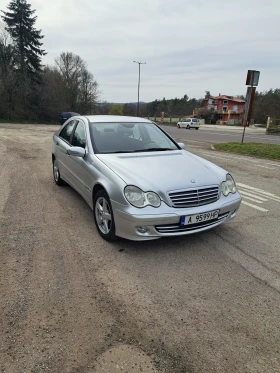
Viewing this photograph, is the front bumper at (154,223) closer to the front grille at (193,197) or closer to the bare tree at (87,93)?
the front grille at (193,197)

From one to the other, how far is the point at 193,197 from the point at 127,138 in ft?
5.77

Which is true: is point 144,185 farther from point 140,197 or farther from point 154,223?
point 154,223

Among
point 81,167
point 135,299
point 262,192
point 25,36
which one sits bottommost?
point 135,299

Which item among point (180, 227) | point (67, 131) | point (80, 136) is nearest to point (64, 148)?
point (67, 131)

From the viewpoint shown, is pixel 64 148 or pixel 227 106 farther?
pixel 227 106

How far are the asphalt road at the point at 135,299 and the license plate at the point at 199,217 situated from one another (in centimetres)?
41

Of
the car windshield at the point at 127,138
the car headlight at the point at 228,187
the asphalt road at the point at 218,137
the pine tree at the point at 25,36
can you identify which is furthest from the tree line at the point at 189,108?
the car headlight at the point at 228,187

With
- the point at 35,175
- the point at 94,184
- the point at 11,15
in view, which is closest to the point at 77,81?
the point at 11,15

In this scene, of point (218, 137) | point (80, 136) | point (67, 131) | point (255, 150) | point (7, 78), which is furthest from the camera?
point (7, 78)

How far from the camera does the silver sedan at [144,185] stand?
10.6ft

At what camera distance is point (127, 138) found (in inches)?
182

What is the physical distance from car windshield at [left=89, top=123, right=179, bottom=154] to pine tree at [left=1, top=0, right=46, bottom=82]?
39603mm

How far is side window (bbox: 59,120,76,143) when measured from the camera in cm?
538

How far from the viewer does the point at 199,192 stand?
341 centimetres
